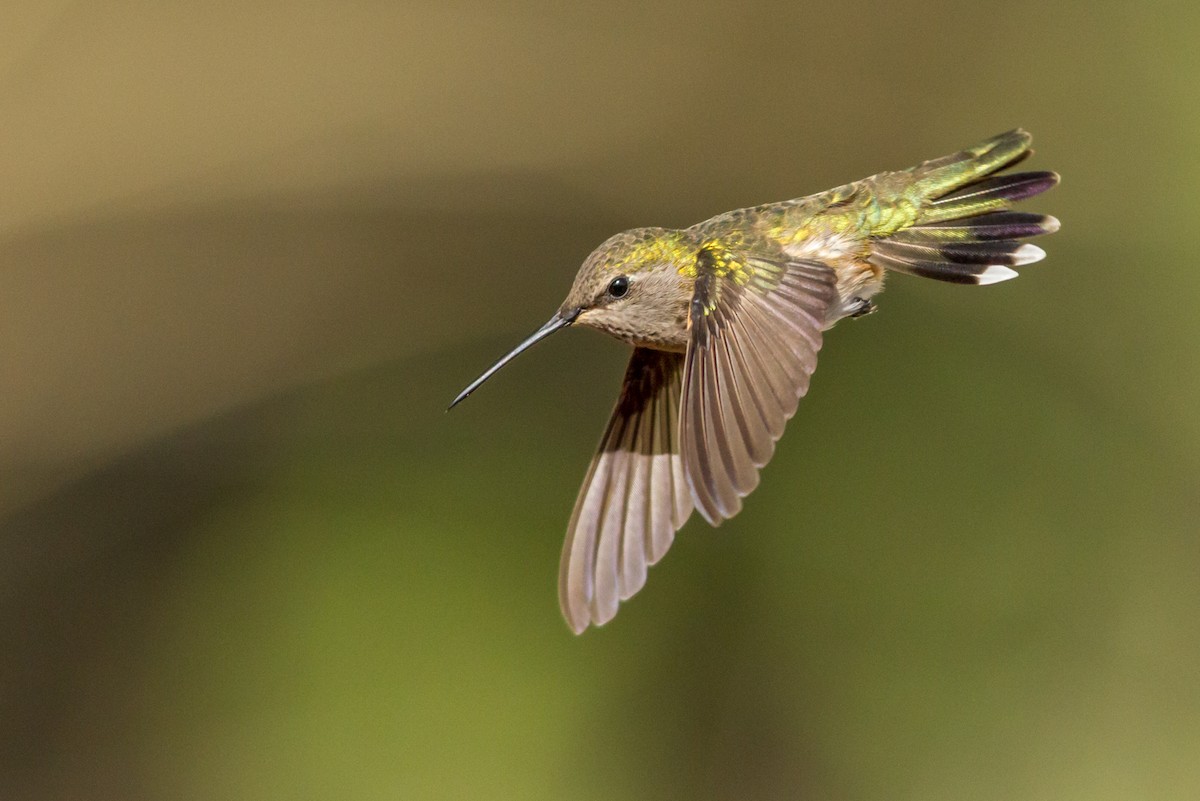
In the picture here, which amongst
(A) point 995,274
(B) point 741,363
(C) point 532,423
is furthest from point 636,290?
(C) point 532,423

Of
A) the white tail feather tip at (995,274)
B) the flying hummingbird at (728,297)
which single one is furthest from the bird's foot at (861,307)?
the white tail feather tip at (995,274)

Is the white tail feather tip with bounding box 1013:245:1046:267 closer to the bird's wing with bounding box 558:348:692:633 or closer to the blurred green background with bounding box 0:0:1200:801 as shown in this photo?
the bird's wing with bounding box 558:348:692:633

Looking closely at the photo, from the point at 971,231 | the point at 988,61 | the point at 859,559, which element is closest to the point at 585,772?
the point at 859,559

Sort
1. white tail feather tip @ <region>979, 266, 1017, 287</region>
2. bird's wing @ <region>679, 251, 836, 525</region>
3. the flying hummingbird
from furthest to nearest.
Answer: white tail feather tip @ <region>979, 266, 1017, 287</region> < the flying hummingbird < bird's wing @ <region>679, 251, 836, 525</region>

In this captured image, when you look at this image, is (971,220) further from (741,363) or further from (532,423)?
(532,423)

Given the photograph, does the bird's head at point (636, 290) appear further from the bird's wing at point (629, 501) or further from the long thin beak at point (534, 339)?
the bird's wing at point (629, 501)

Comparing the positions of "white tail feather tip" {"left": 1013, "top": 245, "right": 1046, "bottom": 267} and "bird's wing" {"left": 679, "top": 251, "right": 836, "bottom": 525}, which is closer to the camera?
"bird's wing" {"left": 679, "top": 251, "right": 836, "bottom": 525}

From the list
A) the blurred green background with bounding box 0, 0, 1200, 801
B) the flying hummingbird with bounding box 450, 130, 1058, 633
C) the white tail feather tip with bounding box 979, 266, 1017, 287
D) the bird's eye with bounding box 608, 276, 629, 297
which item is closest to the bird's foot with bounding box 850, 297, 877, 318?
the flying hummingbird with bounding box 450, 130, 1058, 633

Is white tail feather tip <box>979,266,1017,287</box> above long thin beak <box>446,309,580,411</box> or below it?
above
